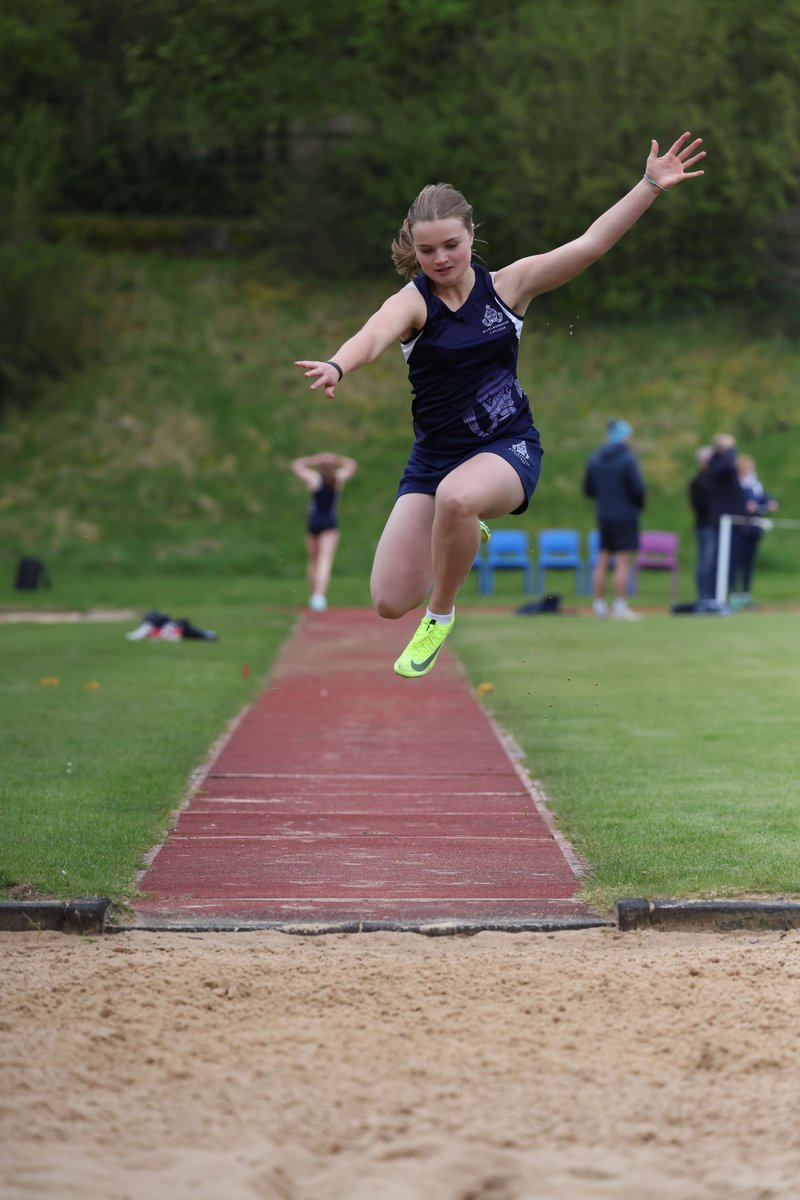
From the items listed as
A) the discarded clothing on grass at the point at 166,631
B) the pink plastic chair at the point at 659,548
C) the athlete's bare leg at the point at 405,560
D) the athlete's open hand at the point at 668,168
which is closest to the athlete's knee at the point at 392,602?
the athlete's bare leg at the point at 405,560

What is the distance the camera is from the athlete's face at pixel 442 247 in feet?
21.0

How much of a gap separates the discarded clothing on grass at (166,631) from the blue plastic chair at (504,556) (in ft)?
29.3

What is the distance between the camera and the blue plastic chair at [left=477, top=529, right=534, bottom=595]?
2623 cm

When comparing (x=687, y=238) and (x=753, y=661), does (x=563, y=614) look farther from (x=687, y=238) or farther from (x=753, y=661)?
(x=687, y=238)

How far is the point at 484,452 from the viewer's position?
268 inches

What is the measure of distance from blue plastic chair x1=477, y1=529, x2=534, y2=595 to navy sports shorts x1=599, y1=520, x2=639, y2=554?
618 cm

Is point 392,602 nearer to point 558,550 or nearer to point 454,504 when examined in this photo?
point 454,504

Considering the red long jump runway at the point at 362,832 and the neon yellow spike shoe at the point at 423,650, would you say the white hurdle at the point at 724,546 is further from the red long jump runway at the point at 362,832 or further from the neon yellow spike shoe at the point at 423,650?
the neon yellow spike shoe at the point at 423,650

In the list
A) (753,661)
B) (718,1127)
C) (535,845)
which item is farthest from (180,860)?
(753,661)

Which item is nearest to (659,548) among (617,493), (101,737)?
(617,493)

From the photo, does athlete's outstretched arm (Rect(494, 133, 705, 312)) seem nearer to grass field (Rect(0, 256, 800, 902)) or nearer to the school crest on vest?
the school crest on vest

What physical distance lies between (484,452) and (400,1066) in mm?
3292

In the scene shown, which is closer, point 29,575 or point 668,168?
point 668,168

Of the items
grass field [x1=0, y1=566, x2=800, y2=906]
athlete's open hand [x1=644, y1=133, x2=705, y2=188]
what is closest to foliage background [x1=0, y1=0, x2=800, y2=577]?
grass field [x1=0, y1=566, x2=800, y2=906]
